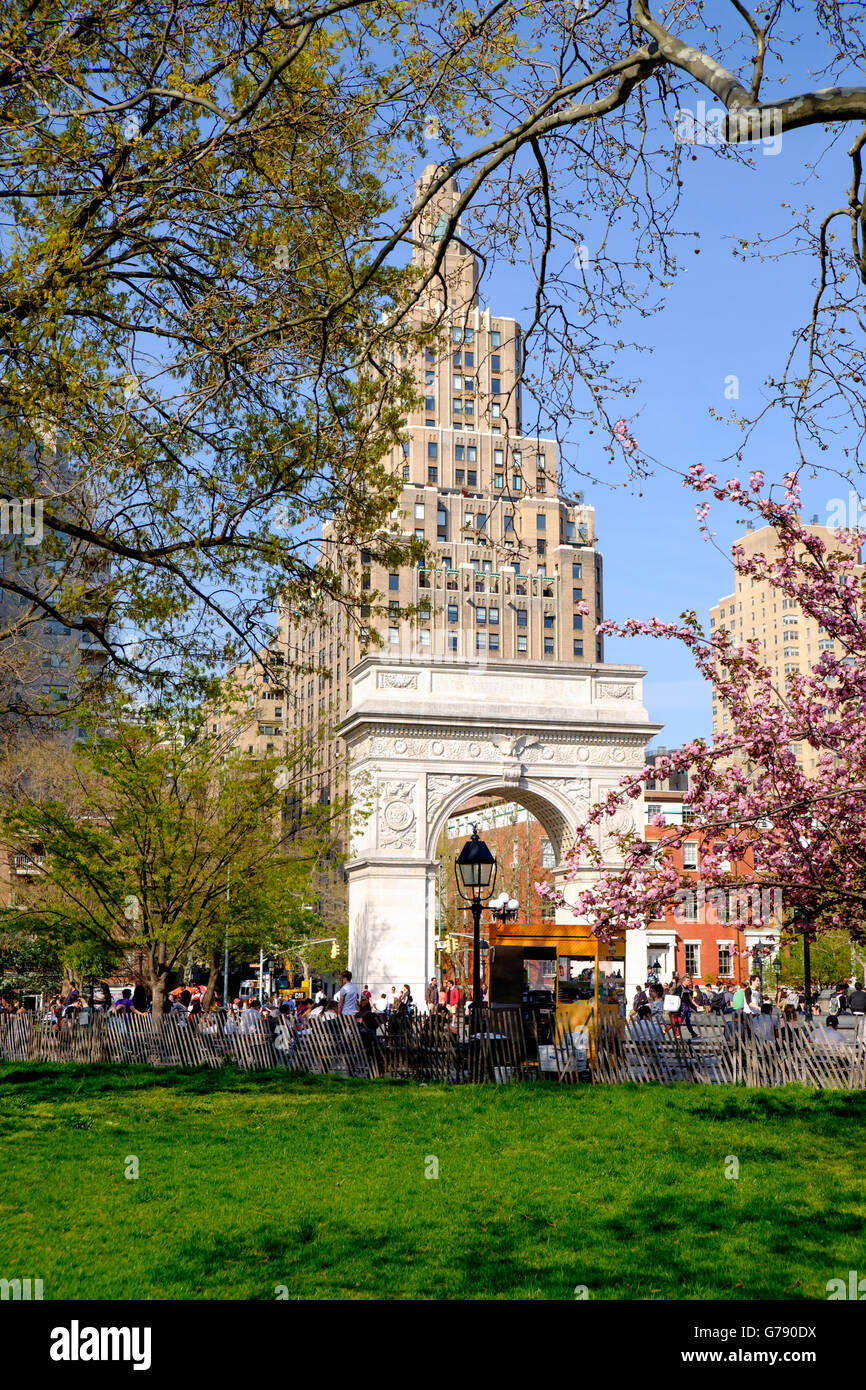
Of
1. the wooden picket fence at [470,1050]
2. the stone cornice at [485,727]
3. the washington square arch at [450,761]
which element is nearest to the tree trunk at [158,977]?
the wooden picket fence at [470,1050]

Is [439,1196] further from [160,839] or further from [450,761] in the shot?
[450,761]

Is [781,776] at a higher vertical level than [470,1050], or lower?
higher

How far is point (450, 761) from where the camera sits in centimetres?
4000

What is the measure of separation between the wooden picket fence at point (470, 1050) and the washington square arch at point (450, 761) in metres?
17.2

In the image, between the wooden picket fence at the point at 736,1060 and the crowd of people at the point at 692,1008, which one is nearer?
the wooden picket fence at the point at 736,1060

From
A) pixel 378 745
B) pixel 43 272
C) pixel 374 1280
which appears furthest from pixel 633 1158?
pixel 378 745

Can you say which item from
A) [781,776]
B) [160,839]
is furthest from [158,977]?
[781,776]

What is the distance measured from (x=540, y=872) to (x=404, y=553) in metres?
58.5

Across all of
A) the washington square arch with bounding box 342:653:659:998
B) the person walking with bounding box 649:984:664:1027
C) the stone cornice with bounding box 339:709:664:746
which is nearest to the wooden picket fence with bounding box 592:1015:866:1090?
the person walking with bounding box 649:984:664:1027

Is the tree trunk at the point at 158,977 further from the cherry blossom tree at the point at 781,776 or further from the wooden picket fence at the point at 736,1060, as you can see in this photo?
the cherry blossom tree at the point at 781,776

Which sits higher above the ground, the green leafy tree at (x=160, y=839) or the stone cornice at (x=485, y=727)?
the stone cornice at (x=485, y=727)

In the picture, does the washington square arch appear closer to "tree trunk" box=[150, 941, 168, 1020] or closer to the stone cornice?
the stone cornice

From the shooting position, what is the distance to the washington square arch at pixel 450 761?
125 feet

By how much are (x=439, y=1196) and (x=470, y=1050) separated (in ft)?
27.8
